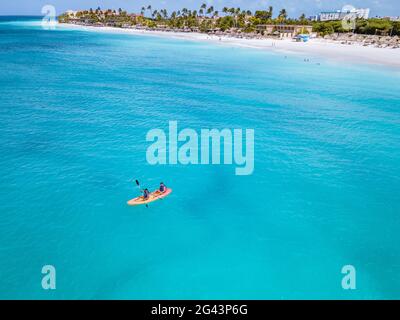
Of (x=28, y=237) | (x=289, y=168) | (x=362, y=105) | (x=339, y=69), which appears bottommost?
(x=28, y=237)

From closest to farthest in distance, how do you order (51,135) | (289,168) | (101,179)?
(101,179), (289,168), (51,135)

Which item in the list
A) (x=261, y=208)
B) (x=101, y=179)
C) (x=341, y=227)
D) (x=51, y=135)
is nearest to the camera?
(x=341, y=227)

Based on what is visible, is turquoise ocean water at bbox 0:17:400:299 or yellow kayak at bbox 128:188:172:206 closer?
turquoise ocean water at bbox 0:17:400:299

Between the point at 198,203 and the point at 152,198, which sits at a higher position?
the point at 152,198

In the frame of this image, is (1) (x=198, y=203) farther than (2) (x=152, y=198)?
Yes

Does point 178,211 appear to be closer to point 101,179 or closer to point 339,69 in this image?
point 101,179

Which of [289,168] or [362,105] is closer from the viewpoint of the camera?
[289,168]

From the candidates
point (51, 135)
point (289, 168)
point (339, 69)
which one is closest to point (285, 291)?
point (289, 168)

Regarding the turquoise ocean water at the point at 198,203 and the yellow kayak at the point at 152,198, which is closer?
the turquoise ocean water at the point at 198,203
